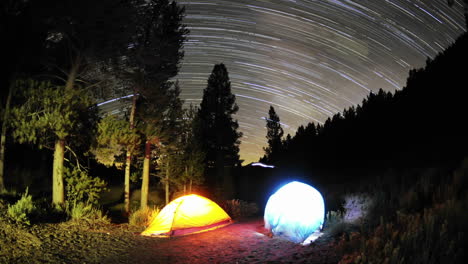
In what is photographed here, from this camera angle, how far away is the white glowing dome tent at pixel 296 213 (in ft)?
28.9

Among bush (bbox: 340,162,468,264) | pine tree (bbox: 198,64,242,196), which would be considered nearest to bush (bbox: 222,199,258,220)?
bush (bbox: 340,162,468,264)

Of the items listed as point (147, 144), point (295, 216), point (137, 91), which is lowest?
point (295, 216)

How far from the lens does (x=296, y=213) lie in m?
9.12

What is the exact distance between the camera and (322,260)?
6.12 meters

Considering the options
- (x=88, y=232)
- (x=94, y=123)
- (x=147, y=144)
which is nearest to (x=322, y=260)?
(x=88, y=232)

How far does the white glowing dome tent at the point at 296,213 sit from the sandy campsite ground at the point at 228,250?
15.5 inches

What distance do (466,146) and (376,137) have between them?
11.0 metres

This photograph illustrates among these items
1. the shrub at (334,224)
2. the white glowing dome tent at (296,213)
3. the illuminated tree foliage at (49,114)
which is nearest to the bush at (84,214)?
the illuminated tree foliage at (49,114)

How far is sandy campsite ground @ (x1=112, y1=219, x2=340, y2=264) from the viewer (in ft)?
22.1

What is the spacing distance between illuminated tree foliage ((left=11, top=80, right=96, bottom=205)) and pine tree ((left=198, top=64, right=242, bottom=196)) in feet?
70.1

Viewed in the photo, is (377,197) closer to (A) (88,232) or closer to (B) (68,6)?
(A) (88,232)

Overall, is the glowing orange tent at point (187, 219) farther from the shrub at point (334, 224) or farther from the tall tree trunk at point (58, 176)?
the shrub at point (334, 224)

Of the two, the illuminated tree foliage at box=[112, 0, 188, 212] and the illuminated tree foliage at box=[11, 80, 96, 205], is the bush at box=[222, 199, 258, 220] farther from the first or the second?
the illuminated tree foliage at box=[11, 80, 96, 205]

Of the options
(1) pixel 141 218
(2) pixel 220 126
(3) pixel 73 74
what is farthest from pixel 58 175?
(2) pixel 220 126
